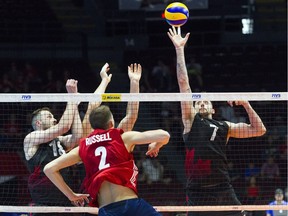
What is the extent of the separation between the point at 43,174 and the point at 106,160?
240 centimetres

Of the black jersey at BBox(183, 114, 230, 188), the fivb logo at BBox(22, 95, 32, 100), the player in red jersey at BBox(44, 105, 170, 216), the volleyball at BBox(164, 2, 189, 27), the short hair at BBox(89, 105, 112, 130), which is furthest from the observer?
the volleyball at BBox(164, 2, 189, 27)

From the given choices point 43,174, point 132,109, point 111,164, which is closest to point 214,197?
point 132,109

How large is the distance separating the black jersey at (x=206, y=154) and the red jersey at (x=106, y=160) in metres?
1.88

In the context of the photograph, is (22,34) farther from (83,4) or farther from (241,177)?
(241,177)

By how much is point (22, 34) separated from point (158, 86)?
14.8 feet

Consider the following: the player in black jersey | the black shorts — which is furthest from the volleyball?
the black shorts

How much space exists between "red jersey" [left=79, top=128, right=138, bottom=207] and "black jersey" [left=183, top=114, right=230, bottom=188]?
1880 mm

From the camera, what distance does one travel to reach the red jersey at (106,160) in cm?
652

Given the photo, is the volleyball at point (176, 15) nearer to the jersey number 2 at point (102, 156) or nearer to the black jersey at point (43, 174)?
the black jersey at point (43, 174)

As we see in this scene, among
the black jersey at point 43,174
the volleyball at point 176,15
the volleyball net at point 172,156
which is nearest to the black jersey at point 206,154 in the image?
the black jersey at point 43,174

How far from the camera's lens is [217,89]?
2031cm

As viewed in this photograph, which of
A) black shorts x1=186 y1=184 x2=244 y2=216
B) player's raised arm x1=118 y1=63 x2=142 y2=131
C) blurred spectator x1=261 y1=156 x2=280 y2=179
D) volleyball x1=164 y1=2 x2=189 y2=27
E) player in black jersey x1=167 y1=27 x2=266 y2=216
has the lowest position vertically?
blurred spectator x1=261 y1=156 x2=280 y2=179

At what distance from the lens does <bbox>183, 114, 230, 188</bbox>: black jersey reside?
27.4 ft

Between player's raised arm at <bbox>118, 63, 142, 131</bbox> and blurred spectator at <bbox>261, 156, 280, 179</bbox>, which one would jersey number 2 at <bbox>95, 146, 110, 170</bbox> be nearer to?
player's raised arm at <bbox>118, 63, 142, 131</bbox>
